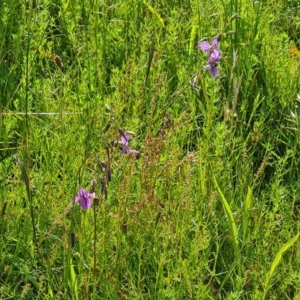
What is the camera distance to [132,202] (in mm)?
2377

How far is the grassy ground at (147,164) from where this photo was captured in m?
2.08

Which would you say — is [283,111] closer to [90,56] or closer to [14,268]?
[90,56]

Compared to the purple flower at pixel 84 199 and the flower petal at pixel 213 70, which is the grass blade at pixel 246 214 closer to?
the flower petal at pixel 213 70

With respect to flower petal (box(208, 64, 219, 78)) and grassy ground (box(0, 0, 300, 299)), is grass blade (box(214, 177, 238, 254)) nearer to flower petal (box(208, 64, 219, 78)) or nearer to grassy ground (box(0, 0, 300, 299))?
grassy ground (box(0, 0, 300, 299))

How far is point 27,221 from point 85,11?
1206 mm

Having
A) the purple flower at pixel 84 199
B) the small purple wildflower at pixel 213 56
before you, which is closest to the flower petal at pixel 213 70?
the small purple wildflower at pixel 213 56

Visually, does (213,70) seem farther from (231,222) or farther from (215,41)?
(231,222)

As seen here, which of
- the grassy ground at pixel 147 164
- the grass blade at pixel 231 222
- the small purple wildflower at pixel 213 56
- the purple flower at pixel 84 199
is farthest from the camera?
the small purple wildflower at pixel 213 56

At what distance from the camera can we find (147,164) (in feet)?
7.00

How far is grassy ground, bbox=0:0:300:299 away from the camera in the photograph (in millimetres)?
2078

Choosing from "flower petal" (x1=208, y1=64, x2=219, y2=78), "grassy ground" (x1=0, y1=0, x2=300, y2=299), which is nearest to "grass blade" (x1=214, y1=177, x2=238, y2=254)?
"grassy ground" (x1=0, y1=0, x2=300, y2=299)

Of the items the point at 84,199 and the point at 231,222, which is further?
the point at 231,222

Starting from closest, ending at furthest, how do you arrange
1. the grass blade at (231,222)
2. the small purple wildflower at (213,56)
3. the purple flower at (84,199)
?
1. the purple flower at (84,199)
2. the grass blade at (231,222)
3. the small purple wildflower at (213,56)

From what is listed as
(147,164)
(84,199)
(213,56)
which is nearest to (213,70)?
Result: (213,56)
